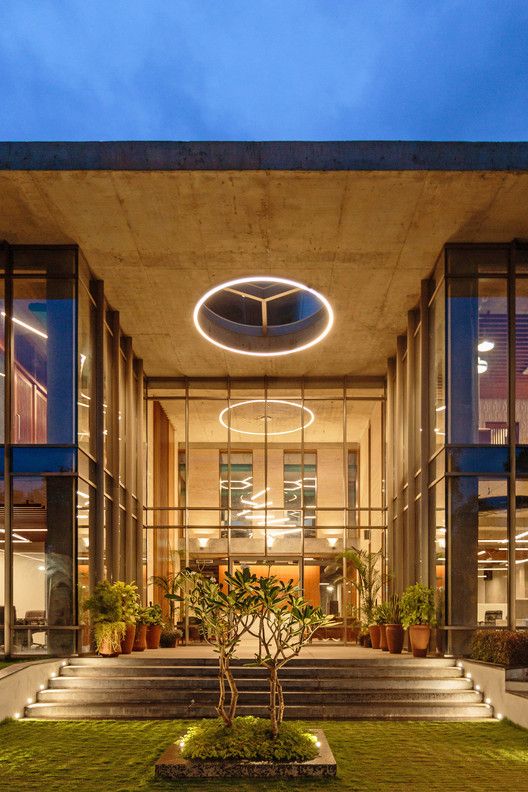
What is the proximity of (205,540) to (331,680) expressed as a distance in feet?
33.7

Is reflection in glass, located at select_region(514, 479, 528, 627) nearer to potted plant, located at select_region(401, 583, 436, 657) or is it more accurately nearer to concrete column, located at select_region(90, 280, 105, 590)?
potted plant, located at select_region(401, 583, 436, 657)

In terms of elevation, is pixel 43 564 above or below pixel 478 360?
below

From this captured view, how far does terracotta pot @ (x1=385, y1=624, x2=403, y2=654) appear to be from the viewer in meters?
15.9

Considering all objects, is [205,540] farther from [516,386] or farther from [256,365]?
[516,386]

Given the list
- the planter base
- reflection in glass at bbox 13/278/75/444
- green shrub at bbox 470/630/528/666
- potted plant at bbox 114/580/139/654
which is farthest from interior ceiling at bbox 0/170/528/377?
the planter base

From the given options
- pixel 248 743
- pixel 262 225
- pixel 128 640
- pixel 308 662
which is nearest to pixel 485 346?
pixel 262 225

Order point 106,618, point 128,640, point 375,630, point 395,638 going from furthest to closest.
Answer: point 375,630, point 395,638, point 128,640, point 106,618

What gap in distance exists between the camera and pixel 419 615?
1422 cm

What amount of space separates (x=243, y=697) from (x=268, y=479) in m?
11.3

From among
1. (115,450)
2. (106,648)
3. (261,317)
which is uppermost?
(261,317)

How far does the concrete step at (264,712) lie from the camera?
1138cm

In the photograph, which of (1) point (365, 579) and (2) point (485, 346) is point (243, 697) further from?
(1) point (365, 579)

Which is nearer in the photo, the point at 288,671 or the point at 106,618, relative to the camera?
the point at 288,671

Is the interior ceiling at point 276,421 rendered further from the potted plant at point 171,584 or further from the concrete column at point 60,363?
the concrete column at point 60,363
